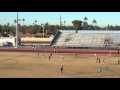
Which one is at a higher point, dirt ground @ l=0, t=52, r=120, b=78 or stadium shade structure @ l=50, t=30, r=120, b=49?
stadium shade structure @ l=50, t=30, r=120, b=49

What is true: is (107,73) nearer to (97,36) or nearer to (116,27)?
(97,36)

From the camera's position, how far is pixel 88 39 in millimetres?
56562

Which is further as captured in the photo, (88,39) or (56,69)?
(88,39)

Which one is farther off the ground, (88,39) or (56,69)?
(88,39)

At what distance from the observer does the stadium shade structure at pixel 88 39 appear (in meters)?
53.6

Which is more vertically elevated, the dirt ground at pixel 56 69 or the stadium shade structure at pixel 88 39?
the stadium shade structure at pixel 88 39

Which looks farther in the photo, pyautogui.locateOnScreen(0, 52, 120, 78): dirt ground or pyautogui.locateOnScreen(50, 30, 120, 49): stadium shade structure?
pyautogui.locateOnScreen(50, 30, 120, 49): stadium shade structure

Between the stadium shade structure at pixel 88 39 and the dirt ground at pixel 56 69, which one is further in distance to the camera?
the stadium shade structure at pixel 88 39

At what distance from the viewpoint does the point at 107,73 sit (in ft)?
72.3

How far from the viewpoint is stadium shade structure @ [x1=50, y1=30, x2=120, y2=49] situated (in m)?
53.6
